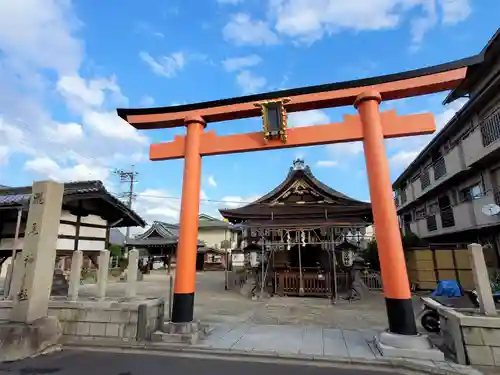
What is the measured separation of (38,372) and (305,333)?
546 centimetres

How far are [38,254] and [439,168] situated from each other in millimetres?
21294

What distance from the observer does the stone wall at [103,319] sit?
6254 millimetres

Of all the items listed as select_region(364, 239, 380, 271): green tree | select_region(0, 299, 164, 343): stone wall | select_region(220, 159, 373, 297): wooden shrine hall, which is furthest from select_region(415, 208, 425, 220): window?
select_region(0, 299, 164, 343): stone wall

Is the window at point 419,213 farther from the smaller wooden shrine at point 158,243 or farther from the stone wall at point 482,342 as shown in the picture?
the smaller wooden shrine at point 158,243

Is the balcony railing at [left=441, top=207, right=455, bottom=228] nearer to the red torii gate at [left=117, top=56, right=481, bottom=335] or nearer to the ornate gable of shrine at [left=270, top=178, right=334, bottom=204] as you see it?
the ornate gable of shrine at [left=270, top=178, right=334, bottom=204]

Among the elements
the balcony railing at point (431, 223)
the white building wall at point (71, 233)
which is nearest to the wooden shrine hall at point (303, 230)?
the white building wall at point (71, 233)

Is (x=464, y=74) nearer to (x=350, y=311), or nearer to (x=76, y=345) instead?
(x=350, y=311)

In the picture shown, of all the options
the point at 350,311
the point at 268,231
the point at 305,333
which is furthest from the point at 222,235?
the point at 305,333

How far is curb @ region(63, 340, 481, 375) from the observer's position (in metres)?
4.64

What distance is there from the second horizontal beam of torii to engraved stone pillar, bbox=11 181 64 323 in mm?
2575

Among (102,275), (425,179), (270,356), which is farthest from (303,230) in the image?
(425,179)

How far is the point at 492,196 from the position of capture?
42.5 feet

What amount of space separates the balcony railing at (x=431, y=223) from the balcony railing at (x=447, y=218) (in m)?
1.29

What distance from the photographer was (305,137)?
22.0ft
